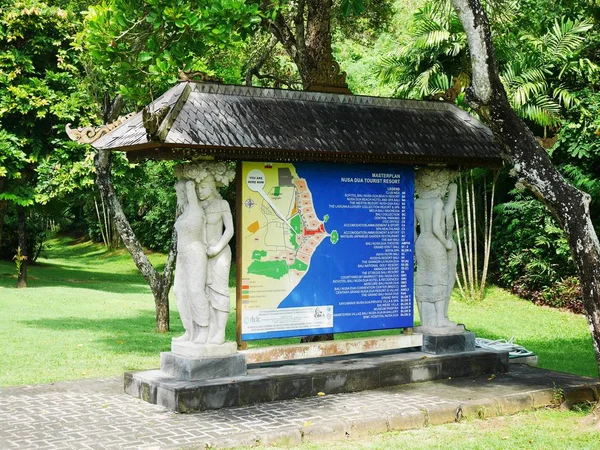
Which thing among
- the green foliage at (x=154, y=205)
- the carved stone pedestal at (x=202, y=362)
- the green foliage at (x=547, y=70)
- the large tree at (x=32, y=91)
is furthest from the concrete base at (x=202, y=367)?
the green foliage at (x=154, y=205)

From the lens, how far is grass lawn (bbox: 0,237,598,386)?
11.4 meters

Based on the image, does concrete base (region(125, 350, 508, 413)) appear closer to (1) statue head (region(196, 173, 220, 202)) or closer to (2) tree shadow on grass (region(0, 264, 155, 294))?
(1) statue head (region(196, 173, 220, 202))

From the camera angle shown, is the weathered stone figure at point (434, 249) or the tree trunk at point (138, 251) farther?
the tree trunk at point (138, 251)

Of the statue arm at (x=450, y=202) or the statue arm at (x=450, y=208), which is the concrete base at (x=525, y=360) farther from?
the statue arm at (x=450, y=202)

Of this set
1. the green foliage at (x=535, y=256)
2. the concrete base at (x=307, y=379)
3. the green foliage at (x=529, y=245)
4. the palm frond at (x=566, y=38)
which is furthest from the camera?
the green foliage at (x=529, y=245)

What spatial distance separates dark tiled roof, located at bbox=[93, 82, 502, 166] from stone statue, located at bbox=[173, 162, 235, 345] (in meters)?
0.34

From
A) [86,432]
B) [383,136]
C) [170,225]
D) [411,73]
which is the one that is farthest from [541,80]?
[170,225]

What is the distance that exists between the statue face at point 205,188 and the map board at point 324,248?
0.36 metres

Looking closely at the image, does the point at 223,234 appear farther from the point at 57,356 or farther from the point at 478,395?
the point at 57,356

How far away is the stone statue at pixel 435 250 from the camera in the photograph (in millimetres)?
9961

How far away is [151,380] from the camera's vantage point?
8.31 metres

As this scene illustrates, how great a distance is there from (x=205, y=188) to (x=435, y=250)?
3.06 m

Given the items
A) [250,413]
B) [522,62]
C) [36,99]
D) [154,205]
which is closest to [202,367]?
[250,413]

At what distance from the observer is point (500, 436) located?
7.50m
